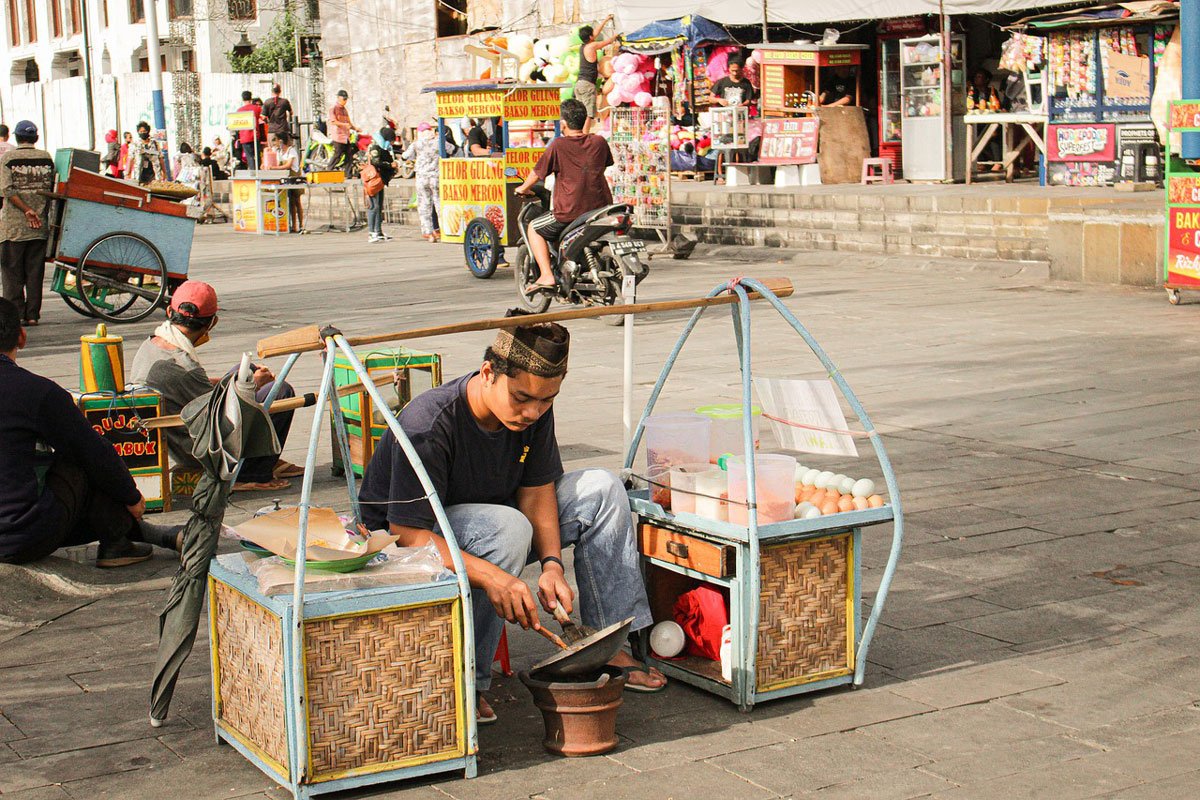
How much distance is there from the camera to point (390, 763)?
3730 millimetres

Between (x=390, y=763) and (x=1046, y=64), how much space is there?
16.6 m

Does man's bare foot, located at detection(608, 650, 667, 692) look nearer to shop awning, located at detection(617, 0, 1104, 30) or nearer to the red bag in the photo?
the red bag

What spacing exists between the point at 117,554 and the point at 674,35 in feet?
63.2

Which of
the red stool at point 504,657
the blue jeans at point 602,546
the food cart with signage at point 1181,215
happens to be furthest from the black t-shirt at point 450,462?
the food cart with signage at point 1181,215

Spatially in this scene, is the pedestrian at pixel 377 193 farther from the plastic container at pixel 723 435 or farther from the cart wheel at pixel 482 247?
the plastic container at pixel 723 435

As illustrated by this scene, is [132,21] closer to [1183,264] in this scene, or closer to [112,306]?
[112,306]

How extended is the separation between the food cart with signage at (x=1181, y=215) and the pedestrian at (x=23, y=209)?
362 inches

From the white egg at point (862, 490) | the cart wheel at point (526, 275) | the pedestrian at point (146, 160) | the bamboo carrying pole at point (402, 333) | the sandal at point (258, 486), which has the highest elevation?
the pedestrian at point (146, 160)

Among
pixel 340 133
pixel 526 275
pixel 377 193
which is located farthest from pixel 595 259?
pixel 340 133

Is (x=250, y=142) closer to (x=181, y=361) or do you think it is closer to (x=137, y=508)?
(x=181, y=361)

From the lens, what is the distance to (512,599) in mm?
3889

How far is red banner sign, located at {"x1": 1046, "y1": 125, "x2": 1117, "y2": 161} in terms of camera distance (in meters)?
17.7

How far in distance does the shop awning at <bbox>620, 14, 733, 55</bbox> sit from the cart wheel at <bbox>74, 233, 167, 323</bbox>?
38.7 ft

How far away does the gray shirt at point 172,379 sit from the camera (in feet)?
22.1
